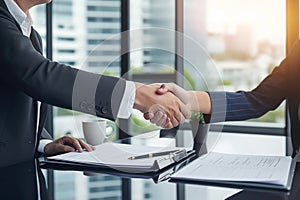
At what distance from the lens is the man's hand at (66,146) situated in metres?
1.21

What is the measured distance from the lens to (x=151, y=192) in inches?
33.4

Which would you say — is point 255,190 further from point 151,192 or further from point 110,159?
point 110,159

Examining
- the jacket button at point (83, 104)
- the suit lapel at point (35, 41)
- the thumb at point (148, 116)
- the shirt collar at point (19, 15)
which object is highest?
the shirt collar at point (19, 15)

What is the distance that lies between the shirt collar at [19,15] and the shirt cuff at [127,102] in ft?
1.52

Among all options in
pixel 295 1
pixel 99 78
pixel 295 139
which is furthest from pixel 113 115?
pixel 295 1

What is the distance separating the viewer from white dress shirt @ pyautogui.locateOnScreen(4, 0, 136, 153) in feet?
3.49

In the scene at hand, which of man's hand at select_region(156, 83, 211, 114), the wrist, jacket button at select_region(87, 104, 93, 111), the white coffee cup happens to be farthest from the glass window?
jacket button at select_region(87, 104, 93, 111)

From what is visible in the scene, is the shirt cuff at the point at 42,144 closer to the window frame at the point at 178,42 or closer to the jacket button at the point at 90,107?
the jacket button at the point at 90,107

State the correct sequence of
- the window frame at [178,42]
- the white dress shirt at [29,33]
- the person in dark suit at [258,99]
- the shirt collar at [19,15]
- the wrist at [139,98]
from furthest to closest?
the window frame at [178,42], the person in dark suit at [258,99], the shirt collar at [19,15], the wrist at [139,98], the white dress shirt at [29,33]

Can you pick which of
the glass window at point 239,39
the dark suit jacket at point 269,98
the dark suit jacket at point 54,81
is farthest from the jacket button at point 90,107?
the glass window at point 239,39

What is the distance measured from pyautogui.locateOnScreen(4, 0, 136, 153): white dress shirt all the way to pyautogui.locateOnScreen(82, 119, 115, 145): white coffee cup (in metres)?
0.14

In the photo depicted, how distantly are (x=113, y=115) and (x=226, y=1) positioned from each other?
8.84 ft

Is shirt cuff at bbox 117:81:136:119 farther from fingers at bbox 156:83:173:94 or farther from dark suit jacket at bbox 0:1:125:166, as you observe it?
fingers at bbox 156:83:173:94

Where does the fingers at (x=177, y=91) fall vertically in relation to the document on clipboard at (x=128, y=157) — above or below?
above
